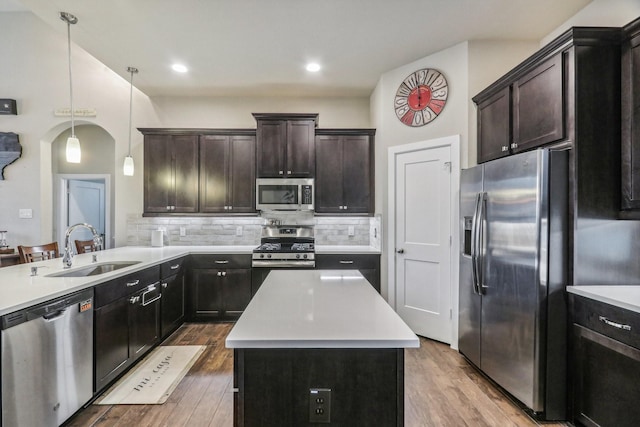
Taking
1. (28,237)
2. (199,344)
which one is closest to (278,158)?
(199,344)

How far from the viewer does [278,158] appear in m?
4.12

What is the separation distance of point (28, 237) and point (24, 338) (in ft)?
13.7

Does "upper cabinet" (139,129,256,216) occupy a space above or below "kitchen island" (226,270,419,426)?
above

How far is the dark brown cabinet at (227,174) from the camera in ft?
13.8

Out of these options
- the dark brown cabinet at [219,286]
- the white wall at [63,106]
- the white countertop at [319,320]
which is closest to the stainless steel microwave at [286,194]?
the dark brown cabinet at [219,286]

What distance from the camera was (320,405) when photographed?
46.5 inches

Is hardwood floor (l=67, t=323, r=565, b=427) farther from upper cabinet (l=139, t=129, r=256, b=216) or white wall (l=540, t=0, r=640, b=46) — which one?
white wall (l=540, t=0, r=640, b=46)

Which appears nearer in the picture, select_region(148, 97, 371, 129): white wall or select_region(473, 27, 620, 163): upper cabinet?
select_region(473, 27, 620, 163): upper cabinet

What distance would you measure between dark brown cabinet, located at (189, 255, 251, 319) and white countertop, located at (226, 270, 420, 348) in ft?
6.62

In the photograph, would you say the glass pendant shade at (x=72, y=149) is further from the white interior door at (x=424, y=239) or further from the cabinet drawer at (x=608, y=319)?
the cabinet drawer at (x=608, y=319)

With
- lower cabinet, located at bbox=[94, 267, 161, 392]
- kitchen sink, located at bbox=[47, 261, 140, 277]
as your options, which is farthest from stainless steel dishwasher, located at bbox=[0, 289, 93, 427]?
kitchen sink, located at bbox=[47, 261, 140, 277]

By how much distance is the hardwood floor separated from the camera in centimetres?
204

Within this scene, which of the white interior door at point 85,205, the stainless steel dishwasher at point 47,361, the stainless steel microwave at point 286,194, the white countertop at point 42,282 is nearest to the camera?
the stainless steel dishwasher at point 47,361

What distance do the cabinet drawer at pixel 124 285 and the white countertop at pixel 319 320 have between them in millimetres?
1293
